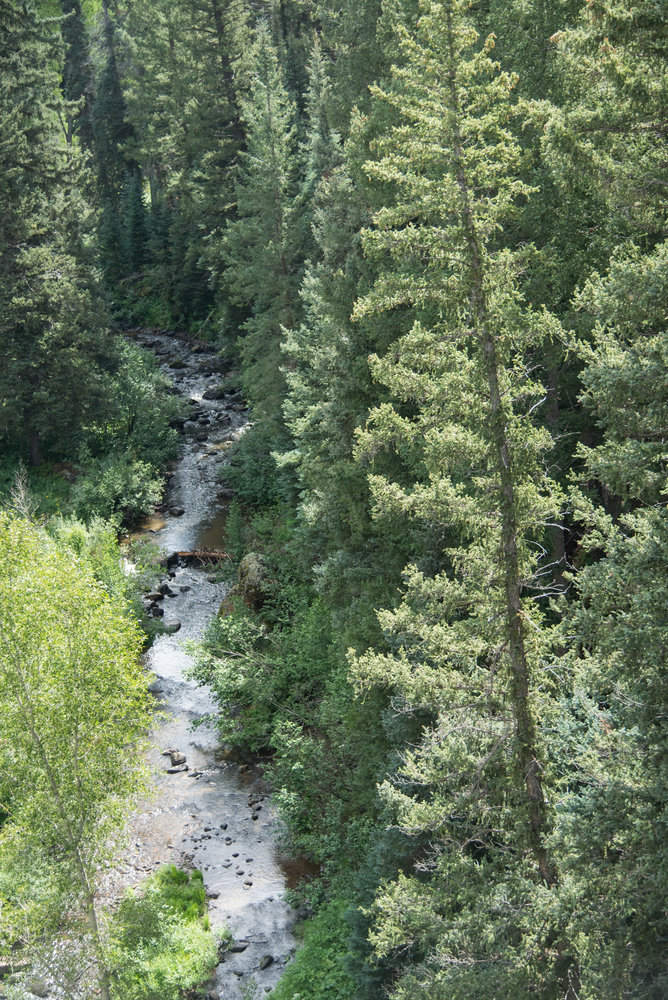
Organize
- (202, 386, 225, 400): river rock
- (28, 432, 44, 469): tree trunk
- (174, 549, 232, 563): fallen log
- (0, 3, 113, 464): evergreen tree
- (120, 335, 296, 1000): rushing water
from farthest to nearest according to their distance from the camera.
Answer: (202, 386, 225, 400): river rock → (28, 432, 44, 469): tree trunk → (0, 3, 113, 464): evergreen tree → (174, 549, 232, 563): fallen log → (120, 335, 296, 1000): rushing water

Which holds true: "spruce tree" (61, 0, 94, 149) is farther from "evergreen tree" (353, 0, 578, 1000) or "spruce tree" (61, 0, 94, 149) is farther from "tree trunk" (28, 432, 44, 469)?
"evergreen tree" (353, 0, 578, 1000)

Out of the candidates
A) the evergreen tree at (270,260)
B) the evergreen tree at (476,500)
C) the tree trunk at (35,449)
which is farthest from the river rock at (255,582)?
the evergreen tree at (476,500)

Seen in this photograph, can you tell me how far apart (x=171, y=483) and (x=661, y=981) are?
2990cm

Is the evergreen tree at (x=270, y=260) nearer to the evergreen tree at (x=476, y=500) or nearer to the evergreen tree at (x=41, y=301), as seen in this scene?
the evergreen tree at (x=41, y=301)

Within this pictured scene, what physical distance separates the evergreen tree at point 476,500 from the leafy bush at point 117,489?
73.9 feet

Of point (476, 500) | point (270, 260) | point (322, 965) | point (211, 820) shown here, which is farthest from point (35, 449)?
point (476, 500)

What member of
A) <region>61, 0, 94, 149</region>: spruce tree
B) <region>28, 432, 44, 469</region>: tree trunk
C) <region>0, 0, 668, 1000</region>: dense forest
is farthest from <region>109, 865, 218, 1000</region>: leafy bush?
<region>61, 0, 94, 149</region>: spruce tree

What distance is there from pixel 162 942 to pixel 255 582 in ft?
36.4

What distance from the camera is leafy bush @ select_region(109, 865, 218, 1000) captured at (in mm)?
14610

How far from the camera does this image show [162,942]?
51.9 feet

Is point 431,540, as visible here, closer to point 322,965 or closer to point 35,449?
point 322,965

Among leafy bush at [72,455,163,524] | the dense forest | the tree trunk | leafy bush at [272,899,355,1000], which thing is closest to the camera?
the dense forest

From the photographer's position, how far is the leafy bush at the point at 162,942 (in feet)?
47.9

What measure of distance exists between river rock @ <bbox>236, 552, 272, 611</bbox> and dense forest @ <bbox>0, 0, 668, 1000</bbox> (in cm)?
38
